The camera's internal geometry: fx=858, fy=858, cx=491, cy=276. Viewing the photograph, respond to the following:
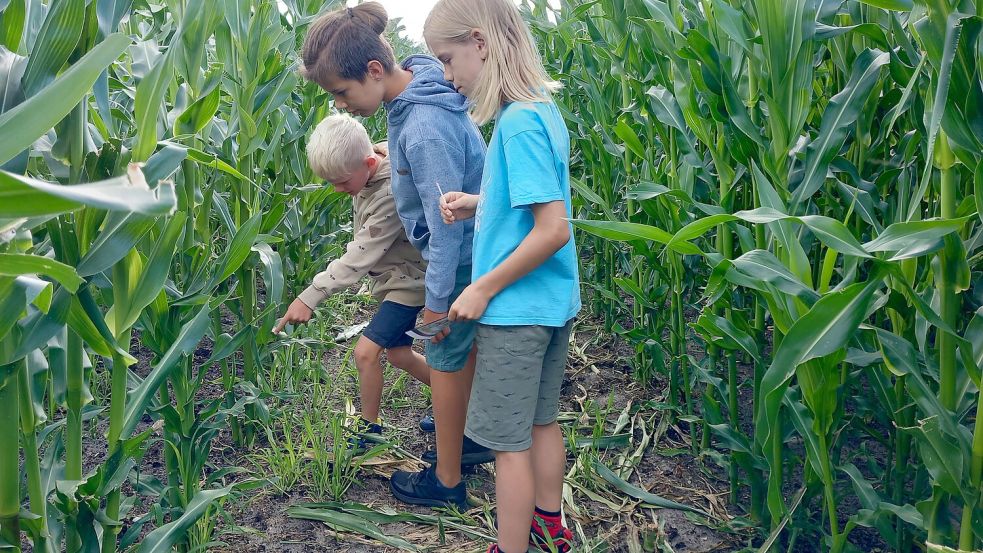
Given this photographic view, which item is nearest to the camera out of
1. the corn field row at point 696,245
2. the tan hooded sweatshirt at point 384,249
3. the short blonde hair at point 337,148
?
the corn field row at point 696,245

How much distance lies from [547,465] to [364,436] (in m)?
0.92

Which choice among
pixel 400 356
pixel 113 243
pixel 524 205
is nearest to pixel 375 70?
pixel 524 205

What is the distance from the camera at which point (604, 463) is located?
9.86ft

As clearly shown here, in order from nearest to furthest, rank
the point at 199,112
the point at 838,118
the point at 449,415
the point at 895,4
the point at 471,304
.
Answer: the point at 895,4, the point at 838,118, the point at 471,304, the point at 199,112, the point at 449,415

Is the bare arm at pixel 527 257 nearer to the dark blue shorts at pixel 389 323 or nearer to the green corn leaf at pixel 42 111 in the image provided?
the dark blue shorts at pixel 389 323

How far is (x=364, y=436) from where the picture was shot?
3.05 meters

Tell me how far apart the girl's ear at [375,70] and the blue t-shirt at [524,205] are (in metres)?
0.67

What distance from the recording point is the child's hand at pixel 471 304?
2129 millimetres

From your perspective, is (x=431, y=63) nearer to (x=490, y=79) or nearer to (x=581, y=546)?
(x=490, y=79)

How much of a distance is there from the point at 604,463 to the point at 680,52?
1.47 metres

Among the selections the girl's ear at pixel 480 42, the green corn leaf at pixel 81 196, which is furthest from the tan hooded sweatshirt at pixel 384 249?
the green corn leaf at pixel 81 196

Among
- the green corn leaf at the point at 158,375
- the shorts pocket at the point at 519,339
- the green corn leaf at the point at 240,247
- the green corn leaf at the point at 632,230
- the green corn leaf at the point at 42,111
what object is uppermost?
the green corn leaf at the point at 42,111

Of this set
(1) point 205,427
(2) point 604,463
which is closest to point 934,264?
(2) point 604,463

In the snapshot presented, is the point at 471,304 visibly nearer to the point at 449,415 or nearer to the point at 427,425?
the point at 449,415
